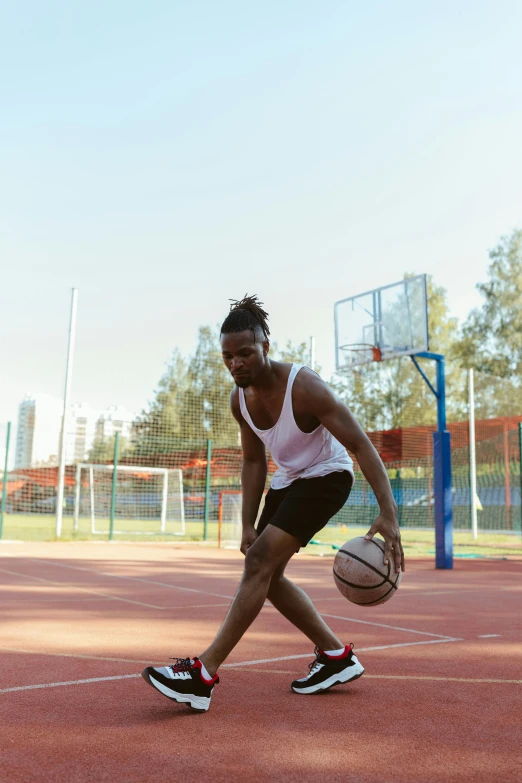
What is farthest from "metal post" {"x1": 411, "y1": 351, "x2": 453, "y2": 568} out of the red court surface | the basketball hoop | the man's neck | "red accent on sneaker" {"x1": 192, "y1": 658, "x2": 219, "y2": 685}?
"red accent on sneaker" {"x1": 192, "y1": 658, "x2": 219, "y2": 685}

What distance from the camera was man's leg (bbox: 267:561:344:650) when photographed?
12.4ft

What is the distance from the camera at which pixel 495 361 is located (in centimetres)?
4144

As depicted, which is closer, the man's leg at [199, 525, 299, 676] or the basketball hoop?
the man's leg at [199, 525, 299, 676]

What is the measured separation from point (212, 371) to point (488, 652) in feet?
93.9

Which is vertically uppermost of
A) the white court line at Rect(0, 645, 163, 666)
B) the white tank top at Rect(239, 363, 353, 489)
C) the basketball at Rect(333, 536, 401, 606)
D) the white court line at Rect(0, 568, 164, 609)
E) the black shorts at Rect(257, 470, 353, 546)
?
the white tank top at Rect(239, 363, 353, 489)

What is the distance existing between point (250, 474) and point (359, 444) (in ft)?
2.58

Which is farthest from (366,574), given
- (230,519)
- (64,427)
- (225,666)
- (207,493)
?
(207,493)

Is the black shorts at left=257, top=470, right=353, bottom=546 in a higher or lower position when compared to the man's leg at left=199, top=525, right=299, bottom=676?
higher

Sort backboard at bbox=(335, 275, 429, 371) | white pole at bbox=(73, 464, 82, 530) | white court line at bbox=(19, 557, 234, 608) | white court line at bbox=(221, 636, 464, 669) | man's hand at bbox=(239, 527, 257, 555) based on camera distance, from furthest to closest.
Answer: white pole at bbox=(73, 464, 82, 530), backboard at bbox=(335, 275, 429, 371), white court line at bbox=(19, 557, 234, 608), white court line at bbox=(221, 636, 464, 669), man's hand at bbox=(239, 527, 257, 555)

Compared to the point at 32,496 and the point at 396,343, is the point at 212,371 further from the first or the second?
the point at 396,343

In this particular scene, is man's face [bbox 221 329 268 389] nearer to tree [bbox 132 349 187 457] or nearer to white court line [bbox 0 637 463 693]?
white court line [bbox 0 637 463 693]

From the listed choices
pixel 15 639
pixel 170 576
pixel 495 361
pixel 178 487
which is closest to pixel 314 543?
pixel 178 487

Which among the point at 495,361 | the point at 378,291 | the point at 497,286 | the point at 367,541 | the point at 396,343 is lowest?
the point at 367,541

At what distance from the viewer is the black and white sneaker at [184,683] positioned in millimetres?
3199
